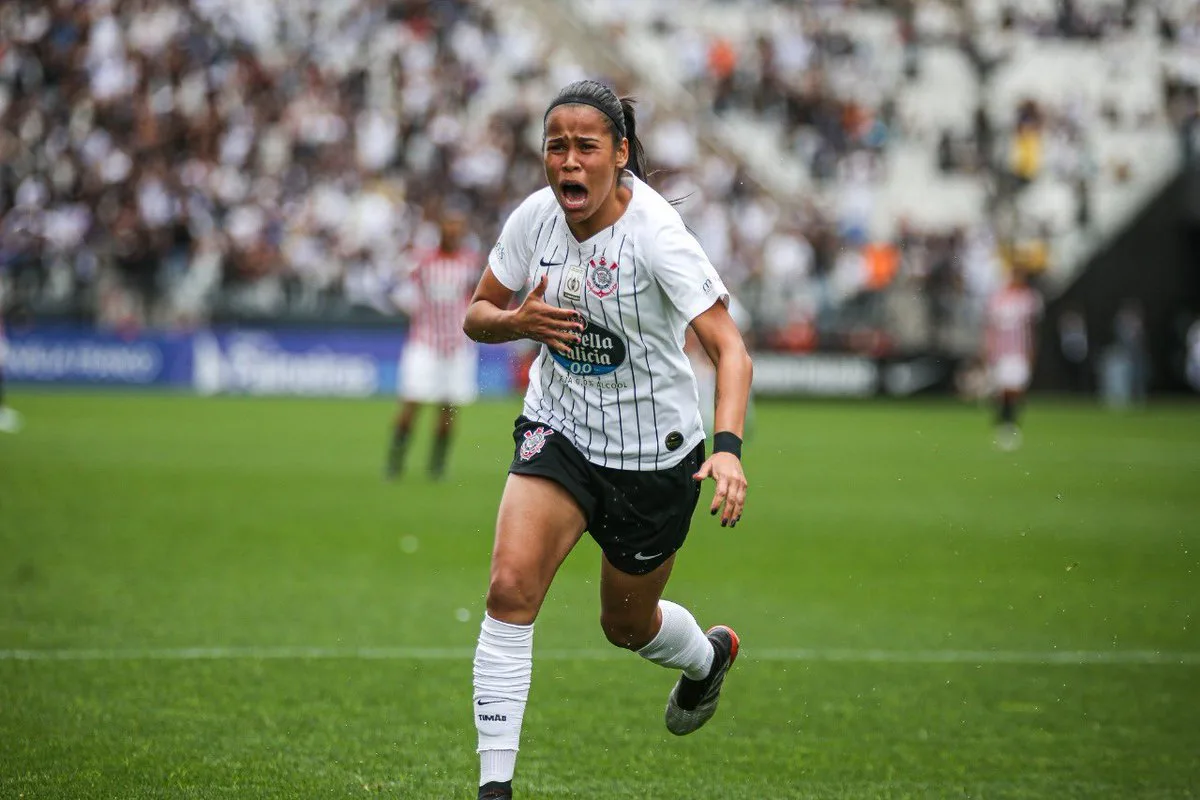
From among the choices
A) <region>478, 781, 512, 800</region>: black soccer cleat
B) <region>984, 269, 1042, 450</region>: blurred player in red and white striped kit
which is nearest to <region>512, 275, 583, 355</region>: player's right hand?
<region>478, 781, 512, 800</region>: black soccer cleat

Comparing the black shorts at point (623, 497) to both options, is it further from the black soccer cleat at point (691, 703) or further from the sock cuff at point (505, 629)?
the black soccer cleat at point (691, 703)

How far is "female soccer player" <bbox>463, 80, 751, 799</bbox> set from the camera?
502 cm

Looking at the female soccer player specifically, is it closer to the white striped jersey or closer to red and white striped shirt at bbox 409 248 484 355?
the white striped jersey

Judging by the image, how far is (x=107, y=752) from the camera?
5.73 m

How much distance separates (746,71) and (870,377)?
7197mm

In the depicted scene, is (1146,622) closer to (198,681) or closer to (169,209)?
(198,681)

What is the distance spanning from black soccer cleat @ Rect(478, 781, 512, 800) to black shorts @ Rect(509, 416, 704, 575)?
3.01 ft

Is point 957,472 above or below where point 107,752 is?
below

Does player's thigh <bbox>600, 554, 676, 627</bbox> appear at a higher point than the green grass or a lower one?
higher

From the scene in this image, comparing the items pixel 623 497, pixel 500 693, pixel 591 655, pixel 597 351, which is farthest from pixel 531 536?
pixel 591 655

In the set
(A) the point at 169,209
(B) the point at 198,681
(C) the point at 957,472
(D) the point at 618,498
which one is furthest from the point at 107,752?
(A) the point at 169,209

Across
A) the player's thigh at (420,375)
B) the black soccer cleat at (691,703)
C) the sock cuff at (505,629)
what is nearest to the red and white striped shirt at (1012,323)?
the player's thigh at (420,375)

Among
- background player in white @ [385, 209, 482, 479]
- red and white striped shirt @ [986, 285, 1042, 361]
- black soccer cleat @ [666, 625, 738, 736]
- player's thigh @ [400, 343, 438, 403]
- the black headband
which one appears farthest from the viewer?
red and white striped shirt @ [986, 285, 1042, 361]

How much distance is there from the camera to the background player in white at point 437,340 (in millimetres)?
16219
